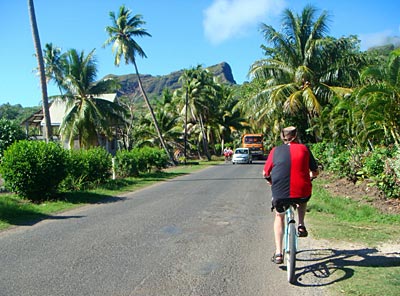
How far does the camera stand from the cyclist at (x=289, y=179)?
5.10 meters

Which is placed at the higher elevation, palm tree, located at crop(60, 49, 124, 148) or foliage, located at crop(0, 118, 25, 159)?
palm tree, located at crop(60, 49, 124, 148)

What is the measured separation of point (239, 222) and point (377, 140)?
10117 mm

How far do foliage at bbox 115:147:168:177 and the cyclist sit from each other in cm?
1648

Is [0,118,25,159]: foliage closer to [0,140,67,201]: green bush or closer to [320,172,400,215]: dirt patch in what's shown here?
[0,140,67,201]: green bush

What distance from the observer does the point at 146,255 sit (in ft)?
20.3

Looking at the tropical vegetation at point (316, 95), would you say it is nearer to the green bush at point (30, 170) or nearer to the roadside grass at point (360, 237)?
the roadside grass at point (360, 237)

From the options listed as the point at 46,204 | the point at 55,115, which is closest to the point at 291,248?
the point at 46,204

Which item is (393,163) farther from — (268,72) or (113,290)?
(268,72)

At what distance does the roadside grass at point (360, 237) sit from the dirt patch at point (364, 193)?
30cm

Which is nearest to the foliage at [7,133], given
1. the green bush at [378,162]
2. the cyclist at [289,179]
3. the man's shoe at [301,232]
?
the green bush at [378,162]

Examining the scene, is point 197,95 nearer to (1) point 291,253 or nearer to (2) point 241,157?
(2) point 241,157

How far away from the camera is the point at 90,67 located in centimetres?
2858

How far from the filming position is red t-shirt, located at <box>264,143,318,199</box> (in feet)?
16.7

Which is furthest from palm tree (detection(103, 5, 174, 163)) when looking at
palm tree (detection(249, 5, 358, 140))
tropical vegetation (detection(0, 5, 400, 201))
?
palm tree (detection(249, 5, 358, 140))
